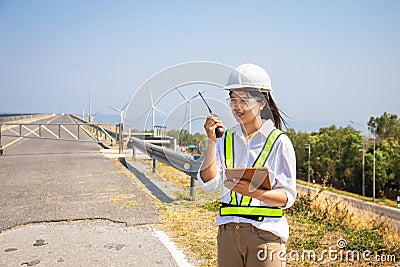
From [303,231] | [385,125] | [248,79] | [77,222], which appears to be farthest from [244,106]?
[385,125]

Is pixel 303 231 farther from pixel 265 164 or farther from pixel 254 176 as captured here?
pixel 254 176

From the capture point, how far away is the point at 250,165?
2.63 meters

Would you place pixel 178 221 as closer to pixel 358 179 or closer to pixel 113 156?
pixel 113 156

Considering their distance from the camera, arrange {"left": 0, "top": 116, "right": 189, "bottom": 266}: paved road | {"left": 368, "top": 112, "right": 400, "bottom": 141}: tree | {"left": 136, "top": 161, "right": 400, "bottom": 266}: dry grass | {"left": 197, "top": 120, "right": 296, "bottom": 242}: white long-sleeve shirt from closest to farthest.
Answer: {"left": 197, "top": 120, "right": 296, "bottom": 242}: white long-sleeve shirt < {"left": 136, "top": 161, "right": 400, "bottom": 266}: dry grass < {"left": 0, "top": 116, "right": 189, "bottom": 266}: paved road < {"left": 368, "top": 112, "right": 400, "bottom": 141}: tree

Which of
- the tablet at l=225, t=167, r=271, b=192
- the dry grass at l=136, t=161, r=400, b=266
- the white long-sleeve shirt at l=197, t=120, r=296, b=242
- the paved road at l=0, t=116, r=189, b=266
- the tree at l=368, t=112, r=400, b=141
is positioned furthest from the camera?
the tree at l=368, t=112, r=400, b=141

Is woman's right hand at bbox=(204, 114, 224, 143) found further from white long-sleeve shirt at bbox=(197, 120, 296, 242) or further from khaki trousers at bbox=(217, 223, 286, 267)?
khaki trousers at bbox=(217, 223, 286, 267)

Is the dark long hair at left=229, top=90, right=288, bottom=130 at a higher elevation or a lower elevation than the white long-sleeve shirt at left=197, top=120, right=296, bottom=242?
higher

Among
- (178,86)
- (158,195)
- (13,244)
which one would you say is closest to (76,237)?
(13,244)

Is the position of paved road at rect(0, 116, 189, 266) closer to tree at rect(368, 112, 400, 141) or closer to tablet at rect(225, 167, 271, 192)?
tablet at rect(225, 167, 271, 192)

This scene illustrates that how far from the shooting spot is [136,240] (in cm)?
586

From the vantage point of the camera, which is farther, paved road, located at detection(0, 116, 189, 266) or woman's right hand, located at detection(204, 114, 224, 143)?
paved road, located at detection(0, 116, 189, 266)

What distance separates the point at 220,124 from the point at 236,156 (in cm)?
23

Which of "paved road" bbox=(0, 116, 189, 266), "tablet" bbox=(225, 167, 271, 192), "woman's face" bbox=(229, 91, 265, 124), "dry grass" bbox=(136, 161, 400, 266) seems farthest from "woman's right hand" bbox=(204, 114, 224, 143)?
"paved road" bbox=(0, 116, 189, 266)

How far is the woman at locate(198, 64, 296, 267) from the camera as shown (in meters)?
2.60
